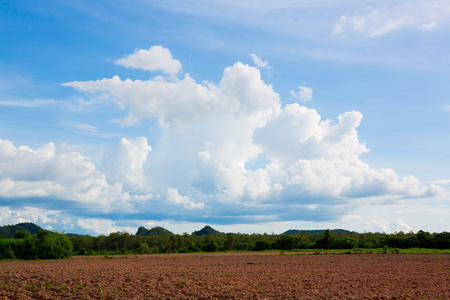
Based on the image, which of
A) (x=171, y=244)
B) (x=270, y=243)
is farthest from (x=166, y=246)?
(x=270, y=243)

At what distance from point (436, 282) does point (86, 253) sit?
76.2 m

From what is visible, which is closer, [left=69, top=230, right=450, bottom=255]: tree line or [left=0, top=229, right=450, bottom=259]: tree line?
[left=0, top=229, right=450, bottom=259]: tree line

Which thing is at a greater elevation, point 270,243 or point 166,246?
point 270,243

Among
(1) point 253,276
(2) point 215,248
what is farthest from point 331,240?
(1) point 253,276

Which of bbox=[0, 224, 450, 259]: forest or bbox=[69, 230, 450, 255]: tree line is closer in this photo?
bbox=[0, 224, 450, 259]: forest

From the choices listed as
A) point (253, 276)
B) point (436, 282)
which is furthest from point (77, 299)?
point (436, 282)

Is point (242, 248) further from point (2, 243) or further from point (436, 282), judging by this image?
point (436, 282)

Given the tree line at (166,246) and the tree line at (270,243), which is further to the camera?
the tree line at (270,243)

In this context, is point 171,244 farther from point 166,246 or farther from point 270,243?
point 270,243

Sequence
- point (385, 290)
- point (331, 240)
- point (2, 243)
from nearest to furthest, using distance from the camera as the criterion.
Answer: point (385, 290) → point (2, 243) → point (331, 240)

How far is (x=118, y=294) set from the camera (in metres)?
22.6

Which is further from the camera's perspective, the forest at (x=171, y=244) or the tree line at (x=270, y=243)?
the tree line at (x=270, y=243)

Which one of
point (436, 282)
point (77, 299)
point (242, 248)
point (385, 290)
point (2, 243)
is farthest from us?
point (242, 248)

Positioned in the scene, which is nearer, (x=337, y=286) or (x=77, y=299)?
(x=77, y=299)
